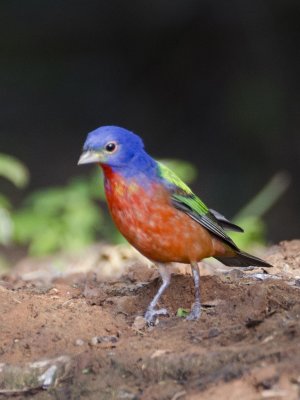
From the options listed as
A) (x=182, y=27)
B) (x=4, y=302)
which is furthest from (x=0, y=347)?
(x=182, y=27)

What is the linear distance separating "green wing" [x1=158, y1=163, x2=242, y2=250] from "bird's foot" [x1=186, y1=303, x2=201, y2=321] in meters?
0.70

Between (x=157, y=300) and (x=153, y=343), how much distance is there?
1.02 meters

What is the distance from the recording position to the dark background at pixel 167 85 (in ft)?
46.2

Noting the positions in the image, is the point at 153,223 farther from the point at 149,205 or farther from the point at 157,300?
the point at 157,300

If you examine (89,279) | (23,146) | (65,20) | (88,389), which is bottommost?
(88,389)

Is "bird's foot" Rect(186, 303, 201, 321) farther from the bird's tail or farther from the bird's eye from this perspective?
the bird's eye

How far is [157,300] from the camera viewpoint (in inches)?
237

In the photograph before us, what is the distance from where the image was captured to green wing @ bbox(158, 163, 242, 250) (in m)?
6.13

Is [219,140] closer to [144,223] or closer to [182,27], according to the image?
[182,27]

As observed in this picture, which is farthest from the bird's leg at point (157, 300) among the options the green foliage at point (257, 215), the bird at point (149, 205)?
the green foliage at point (257, 215)

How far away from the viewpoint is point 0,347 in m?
5.29

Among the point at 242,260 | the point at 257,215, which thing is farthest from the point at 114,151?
the point at 257,215

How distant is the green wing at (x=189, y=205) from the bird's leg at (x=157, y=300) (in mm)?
401

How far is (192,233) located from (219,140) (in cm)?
907
